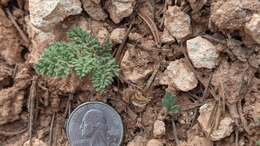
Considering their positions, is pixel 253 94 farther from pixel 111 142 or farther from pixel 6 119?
pixel 6 119

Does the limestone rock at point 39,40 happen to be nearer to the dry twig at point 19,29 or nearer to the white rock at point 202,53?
the dry twig at point 19,29

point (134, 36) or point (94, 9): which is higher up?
point (94, 9)

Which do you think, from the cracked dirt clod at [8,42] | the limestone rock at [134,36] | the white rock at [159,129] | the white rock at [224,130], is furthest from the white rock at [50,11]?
the white rock at [224,130]

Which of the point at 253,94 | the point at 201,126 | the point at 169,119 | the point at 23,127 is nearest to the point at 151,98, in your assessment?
the point at 169,119

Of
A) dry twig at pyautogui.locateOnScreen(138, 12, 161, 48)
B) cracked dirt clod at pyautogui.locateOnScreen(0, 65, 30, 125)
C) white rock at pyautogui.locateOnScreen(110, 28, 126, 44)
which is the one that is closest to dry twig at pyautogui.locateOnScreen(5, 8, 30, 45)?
cracked dirt clod at pyautogui.locateOnScreen(0, 65, 30, 125)

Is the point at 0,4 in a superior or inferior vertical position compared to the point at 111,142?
superior

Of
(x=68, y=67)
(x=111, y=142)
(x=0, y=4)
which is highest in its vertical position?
(x=0, y=4)

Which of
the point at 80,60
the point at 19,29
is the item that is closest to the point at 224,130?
the point at 80,60

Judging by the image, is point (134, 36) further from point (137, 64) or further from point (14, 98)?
point (14, 98)
